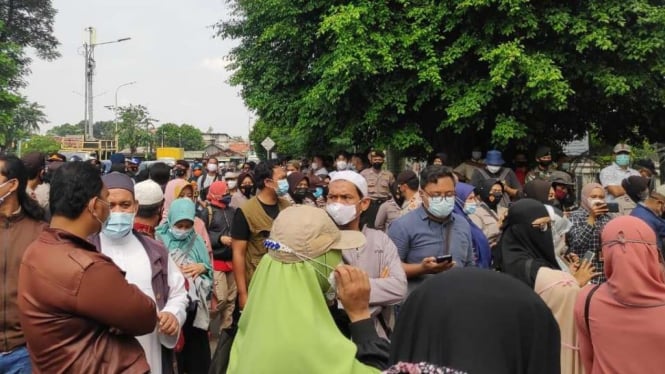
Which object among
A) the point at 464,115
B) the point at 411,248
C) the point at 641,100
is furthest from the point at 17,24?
the point at 411,248

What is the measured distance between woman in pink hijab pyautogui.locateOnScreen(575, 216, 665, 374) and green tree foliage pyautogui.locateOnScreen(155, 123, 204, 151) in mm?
91681

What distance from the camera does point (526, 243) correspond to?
378 centimetres

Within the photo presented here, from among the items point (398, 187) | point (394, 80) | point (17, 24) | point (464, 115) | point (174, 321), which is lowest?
point (174, 321)

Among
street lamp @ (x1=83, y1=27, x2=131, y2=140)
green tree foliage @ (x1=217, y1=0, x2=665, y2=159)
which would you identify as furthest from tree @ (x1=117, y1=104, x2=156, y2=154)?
green tree foliage @ (x1=217, y1=0, x2=665, y2=159)

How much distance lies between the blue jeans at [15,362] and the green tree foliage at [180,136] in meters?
90.6

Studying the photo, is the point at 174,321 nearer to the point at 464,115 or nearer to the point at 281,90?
the point at 464,115

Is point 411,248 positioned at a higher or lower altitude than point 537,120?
lower

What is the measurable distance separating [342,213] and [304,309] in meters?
1.86

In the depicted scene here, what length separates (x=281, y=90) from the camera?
1656cm

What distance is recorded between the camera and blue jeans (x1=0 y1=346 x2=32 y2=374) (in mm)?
3072

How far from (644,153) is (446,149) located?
2366cm

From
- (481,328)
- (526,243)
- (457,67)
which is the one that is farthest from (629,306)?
(457,67)

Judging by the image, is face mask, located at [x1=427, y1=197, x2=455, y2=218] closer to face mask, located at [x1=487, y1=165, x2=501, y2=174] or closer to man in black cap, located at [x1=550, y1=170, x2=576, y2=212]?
man in black cap, located at [x1=550, y1=170, x2=576, y2=212]

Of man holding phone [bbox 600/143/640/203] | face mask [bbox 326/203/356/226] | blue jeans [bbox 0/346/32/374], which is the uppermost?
man holding phone [bbox 600/143/640/203]
